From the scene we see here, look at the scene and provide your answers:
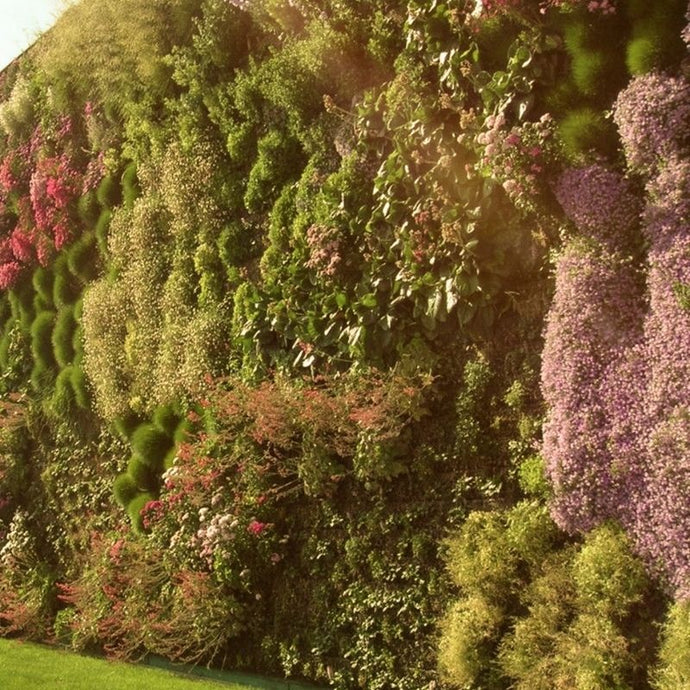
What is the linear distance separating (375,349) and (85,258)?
5.28 metres

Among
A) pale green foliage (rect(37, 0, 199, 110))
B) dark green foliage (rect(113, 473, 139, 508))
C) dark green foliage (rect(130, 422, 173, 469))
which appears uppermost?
pale green foliage (rect(37, 0, 199, 110))

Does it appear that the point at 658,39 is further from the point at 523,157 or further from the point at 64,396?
the point at 64,396

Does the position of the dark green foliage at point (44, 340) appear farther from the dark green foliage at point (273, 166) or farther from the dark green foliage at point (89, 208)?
the dark green foliage at point (273, 166)

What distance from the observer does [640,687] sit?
522 cm

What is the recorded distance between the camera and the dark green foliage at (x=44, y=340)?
38.1ft

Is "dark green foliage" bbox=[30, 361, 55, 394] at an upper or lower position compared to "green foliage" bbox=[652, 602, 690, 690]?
upper

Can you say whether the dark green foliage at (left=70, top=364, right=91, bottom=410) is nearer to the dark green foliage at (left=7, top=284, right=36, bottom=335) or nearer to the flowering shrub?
the dark green foliage at (left=7, top=284, right=36, bottom=335)

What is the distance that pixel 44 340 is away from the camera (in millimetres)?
11664

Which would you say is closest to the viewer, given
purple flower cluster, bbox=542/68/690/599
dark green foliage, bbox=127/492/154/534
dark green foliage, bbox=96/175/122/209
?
purple flower cluster, bbox=542/68/690/599

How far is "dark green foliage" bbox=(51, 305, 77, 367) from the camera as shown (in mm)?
11195

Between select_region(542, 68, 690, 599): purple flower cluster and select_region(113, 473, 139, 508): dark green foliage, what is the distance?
495cm

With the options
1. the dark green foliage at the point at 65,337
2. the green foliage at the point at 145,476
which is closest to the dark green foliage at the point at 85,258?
the dark green foliage at the point at 65,337

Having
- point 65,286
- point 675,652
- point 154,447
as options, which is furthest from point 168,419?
point 675,652

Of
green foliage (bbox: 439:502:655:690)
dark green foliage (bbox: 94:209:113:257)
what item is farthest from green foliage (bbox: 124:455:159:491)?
green foliage (bbox: 439:502:655:690)
